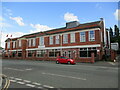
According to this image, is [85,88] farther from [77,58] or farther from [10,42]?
[10,42]

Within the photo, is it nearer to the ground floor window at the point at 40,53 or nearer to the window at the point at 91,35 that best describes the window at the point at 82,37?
the window at the point at 91,35

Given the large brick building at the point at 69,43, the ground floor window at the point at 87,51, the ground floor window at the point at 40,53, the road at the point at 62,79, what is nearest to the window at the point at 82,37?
the large brick building at the point at 69,43

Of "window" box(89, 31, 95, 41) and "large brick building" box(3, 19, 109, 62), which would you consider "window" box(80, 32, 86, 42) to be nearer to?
"large brick building" box(3, 19, 109, 62)

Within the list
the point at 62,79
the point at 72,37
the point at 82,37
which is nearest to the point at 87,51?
the point at 82,37

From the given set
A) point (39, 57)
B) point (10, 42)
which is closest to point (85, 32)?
point (39, 57)

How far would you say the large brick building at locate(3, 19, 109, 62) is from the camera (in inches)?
1068

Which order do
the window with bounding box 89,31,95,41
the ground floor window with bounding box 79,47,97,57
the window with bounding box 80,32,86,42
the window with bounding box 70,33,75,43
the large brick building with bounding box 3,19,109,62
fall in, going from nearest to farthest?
the ground floor window with bounding box 79,47,97,57
the large brick building with bounding box 3,19,109,62
the window with bounding box 89,31,95,41
the window with bounding box 80,32,86,42
the window with bounding box 70,33,75,43

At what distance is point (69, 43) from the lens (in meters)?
31.2

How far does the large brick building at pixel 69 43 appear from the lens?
1068 inches

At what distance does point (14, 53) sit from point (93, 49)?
33041 mm

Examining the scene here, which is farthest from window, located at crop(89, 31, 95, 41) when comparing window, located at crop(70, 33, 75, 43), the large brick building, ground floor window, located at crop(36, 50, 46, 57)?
ground floor window, located at crop(36, 50, 46, 57)

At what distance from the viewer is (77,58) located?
1102 inches

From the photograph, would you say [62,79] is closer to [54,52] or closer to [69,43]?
[69,43]

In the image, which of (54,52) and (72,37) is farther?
(54,52)
